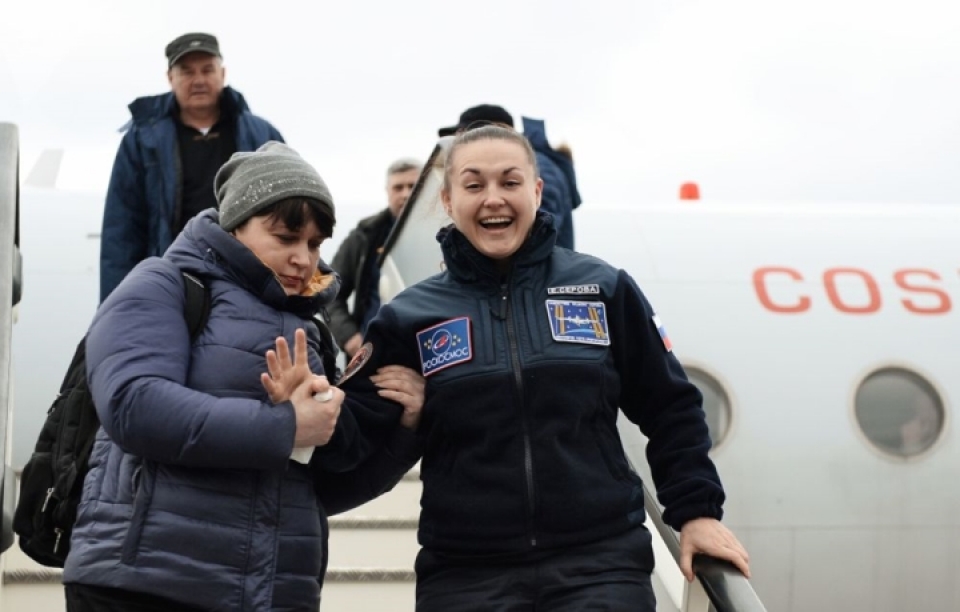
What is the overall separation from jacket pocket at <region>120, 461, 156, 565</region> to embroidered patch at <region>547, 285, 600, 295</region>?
96 centimetres

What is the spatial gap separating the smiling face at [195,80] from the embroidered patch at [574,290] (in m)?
2.68

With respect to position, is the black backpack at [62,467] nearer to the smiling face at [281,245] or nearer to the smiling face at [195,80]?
the smiling face at [281,245]

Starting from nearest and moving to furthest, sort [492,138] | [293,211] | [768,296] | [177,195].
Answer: [293,211], [492,138], [177,195], [768,296]

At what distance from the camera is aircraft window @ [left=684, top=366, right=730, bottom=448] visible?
688 cm

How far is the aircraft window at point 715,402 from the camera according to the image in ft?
22.6

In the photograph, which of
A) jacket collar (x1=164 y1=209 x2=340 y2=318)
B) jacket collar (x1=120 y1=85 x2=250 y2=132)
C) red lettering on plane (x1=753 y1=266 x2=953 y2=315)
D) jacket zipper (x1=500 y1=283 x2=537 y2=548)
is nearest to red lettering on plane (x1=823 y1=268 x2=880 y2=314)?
red lettering on plane (x1=753 y1=266 x2=953 y2=315)

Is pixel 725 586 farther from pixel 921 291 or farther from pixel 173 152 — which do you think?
pixel 921 291

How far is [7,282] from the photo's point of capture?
11.6ft

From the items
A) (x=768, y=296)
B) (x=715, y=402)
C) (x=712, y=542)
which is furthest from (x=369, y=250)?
(x=712, y=542)

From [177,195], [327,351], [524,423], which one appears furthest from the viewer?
[177,195]

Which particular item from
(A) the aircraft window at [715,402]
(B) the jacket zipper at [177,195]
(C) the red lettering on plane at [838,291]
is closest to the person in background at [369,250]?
(B) the jacket zipper at [177,195]

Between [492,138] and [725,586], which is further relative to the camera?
[492,138]

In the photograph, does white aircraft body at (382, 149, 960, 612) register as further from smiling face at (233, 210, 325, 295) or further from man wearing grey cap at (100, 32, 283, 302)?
smiling face at (233, 210, 325, 295)

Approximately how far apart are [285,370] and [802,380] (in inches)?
188
